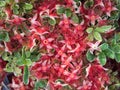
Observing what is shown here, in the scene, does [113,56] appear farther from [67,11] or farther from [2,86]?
[2,86]

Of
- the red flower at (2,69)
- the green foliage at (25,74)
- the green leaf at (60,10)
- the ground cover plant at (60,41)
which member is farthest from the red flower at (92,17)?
the red flower at (2,69)

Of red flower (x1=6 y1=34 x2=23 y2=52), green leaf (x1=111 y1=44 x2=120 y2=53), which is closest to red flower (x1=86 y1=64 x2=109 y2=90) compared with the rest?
green leaf (x1=111 y1=44 x2=120 y2=53)

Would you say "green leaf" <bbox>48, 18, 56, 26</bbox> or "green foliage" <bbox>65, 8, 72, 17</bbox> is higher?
"green foliage" <bbox>65, 8, 72, 17</bbox>

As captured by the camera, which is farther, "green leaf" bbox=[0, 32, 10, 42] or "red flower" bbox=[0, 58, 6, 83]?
"red flower" bbox=[0, 58, 6, 83]

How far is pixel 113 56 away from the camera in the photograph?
1456mm

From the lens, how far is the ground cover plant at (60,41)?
4.88 ft

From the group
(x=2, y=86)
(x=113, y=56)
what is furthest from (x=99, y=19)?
(x=2, y=86)

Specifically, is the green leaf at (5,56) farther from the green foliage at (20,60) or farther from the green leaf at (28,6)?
the green leaf at (28,6)

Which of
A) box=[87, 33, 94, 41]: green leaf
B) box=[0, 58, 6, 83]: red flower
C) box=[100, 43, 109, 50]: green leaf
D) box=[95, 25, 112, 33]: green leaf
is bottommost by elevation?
box=[0, 58, 6, 83]: red flower

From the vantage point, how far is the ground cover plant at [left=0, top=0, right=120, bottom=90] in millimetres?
1486

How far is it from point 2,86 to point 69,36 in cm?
48

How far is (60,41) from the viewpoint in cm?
151

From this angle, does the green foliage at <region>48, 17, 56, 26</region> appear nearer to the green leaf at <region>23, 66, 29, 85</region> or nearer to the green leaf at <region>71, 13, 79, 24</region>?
the green leaf at <region>71, 13, 79, 24</region>

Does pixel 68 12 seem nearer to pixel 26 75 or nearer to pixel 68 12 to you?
pixel 68 12
